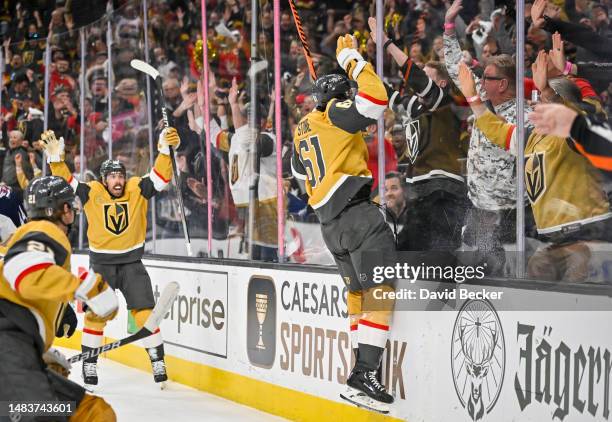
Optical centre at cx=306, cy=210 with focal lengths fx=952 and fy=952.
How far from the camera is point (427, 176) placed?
3785 millimetres

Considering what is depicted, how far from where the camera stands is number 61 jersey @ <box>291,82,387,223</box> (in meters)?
3.57

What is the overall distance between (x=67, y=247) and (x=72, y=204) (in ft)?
0.67

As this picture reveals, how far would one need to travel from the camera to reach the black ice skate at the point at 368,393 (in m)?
3.59

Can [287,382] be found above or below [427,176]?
below

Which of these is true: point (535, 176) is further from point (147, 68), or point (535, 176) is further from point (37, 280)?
point (147, 68)

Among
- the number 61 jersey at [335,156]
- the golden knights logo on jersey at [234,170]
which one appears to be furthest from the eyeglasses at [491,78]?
the golden knights logo on jersey at [234,170]

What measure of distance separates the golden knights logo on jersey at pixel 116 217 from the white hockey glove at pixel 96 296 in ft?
9.18

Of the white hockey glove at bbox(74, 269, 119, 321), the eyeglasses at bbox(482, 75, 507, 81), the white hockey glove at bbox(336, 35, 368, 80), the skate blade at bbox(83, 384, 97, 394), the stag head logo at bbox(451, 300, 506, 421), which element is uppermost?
the white hockey glove at bbox(336, 35, 368, 80)

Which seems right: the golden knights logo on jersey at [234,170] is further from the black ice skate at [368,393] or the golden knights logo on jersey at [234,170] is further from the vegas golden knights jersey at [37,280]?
the vegas golden knights jersey at [37,280]

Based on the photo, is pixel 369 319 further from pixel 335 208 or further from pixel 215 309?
A: pixel 215 309

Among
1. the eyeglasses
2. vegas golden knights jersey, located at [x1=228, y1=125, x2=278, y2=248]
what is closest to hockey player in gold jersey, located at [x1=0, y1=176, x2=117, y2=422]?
the eyeglasses

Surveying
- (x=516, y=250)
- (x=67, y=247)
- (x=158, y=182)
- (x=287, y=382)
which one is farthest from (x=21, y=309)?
(x=158, y=182)

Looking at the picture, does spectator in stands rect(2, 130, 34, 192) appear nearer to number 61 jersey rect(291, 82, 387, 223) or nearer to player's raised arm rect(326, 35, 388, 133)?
number 61 jersey rect(291, 82, 387, 223)

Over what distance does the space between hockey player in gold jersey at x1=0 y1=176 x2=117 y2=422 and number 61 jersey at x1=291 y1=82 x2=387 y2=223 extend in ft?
3.48
